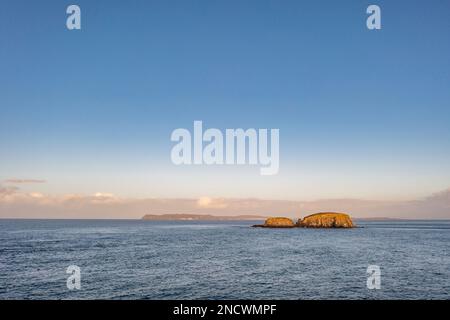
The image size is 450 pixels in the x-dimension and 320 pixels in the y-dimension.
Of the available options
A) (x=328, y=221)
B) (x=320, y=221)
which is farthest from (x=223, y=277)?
(x=320, y=221)

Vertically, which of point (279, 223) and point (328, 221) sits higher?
point (328, 221)

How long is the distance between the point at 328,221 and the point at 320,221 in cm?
424

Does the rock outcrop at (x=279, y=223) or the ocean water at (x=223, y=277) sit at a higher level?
the ocean water at (x=223, y=277)

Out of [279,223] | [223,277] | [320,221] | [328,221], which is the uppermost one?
[223,277]

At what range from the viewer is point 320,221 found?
543 feet

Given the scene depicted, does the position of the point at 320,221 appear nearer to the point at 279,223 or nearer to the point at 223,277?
the point at 279,223

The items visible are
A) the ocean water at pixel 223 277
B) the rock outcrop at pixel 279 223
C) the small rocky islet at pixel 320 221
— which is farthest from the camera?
the rock outcrop at pixel 279 223

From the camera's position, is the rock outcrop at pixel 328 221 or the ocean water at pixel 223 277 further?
→ the rock outcrop at pixel 328 221

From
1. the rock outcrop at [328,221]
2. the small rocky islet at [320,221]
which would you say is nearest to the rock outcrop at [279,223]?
the small rocky islet at [320,221]

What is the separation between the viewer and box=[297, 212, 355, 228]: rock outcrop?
6373 inches

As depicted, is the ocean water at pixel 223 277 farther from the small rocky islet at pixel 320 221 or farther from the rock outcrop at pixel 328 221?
the small rocky islet at pixel 320 221

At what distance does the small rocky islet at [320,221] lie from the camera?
162 meters

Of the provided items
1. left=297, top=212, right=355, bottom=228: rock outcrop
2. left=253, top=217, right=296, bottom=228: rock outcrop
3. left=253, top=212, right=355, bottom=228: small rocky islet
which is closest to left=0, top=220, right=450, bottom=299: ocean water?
left=297, top=212, right=355, bottom=228: rock outcrop
